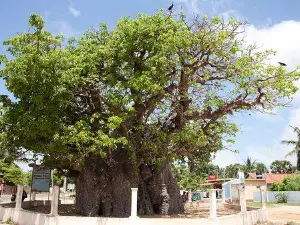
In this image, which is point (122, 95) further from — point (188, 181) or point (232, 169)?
point (232, 169)

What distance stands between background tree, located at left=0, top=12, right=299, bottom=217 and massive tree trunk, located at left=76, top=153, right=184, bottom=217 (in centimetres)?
5

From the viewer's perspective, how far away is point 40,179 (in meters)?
17.0

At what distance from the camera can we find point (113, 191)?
54.4 feet

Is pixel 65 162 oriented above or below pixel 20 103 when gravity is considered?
below

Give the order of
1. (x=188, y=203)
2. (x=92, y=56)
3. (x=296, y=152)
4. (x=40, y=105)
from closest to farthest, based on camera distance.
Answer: (x=40, y=105) < (x=92, y=56) < (x=188, y=203) < (x=296, y=152)

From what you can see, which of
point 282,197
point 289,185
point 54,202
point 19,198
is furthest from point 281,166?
point 54,202

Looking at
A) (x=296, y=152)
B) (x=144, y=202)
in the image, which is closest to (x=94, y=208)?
(x=144, y=202)

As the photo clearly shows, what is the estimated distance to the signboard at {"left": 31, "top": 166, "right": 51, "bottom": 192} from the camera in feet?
55.4

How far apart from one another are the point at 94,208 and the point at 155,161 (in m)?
3.85

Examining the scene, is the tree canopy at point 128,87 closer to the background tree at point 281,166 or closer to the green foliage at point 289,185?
the green foliage at point 289,185

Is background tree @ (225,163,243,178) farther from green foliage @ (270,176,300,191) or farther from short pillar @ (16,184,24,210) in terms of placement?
short pillar @ (16,184,24,210)

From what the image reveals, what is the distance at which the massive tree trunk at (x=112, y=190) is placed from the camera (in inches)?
643

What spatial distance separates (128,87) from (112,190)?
5730 millimetres

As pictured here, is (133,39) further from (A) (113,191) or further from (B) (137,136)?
(A) (113,191)
